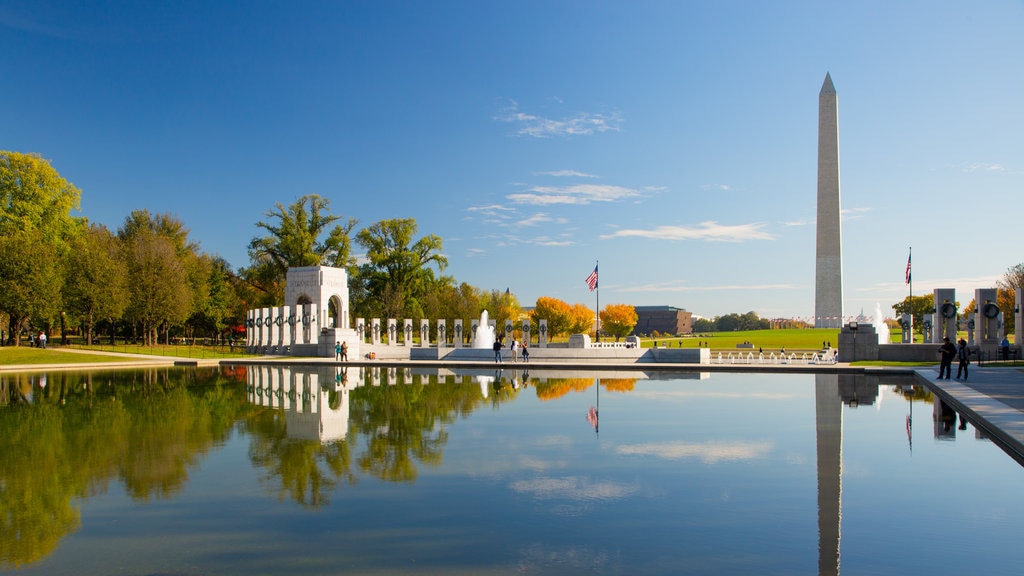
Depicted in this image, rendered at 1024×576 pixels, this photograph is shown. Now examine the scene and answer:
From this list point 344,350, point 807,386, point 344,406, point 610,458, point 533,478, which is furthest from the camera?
point 344,350

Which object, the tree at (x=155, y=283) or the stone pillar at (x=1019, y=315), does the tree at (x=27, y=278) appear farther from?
the stone pillar at (x=1019, y=315)

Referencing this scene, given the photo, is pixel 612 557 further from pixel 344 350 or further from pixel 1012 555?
pixel 344 350

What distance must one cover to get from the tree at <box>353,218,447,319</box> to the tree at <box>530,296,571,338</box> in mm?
19781

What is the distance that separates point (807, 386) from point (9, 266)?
50741 mm

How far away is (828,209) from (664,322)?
4201 inches

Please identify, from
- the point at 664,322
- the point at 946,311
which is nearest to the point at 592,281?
the point at 946,311

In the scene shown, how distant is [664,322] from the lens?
169625 mm

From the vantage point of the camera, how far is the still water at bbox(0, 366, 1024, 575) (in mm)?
7195

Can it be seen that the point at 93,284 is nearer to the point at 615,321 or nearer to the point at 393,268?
the point at 393,268

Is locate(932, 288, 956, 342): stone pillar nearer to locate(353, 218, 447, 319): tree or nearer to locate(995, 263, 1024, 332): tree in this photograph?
locate(995, 263, 1024, 332): tree

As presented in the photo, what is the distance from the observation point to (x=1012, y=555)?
731cm

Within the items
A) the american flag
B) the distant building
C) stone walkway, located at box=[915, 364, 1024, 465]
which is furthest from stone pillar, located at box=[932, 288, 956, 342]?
the distant building

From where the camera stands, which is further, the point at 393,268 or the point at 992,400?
the point at 393,268

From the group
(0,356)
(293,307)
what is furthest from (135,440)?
(293,307)
